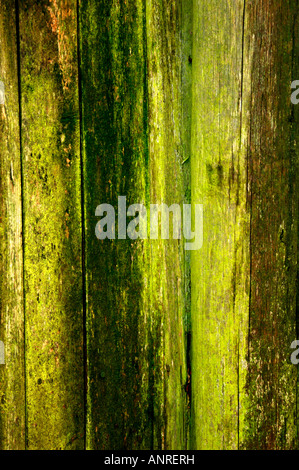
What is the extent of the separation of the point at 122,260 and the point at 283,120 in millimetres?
714

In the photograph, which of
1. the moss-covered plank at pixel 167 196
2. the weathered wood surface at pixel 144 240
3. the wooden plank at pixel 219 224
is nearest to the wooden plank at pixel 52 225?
the weathered wood surface at pixel 144 240

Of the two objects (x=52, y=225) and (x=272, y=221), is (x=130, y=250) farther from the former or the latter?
(x=272, y=221)

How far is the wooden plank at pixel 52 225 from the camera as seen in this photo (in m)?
1.23

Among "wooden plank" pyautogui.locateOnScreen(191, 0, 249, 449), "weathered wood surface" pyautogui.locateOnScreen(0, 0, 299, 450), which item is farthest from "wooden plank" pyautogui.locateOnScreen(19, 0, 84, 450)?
"wooden plank" pyautogui.locateOnScreen(191, 0, 249, 449)

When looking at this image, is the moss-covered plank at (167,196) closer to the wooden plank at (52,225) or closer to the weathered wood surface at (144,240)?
the weathered wood surface at (144,240)

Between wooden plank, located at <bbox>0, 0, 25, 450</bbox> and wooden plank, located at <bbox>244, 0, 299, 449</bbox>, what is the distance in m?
0.77

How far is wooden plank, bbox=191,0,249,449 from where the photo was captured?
121 cm

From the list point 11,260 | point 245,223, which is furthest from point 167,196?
point 11,260

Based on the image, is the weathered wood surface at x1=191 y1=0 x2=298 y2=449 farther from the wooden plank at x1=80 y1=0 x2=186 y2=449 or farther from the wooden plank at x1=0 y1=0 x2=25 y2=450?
the wooden plank at x1=0 y1=0 x2=25 y2=450

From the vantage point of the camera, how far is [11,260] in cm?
128

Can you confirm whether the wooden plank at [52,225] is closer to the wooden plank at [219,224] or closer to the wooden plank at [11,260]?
the wooden plank at [11,260]

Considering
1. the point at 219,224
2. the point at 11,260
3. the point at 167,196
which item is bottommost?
the point at 11,260

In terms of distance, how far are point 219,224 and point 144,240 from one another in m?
0.27

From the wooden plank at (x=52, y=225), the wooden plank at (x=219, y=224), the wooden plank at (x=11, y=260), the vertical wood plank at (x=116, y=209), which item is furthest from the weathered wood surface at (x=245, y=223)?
the wooden plank at (x=11, y=260)
